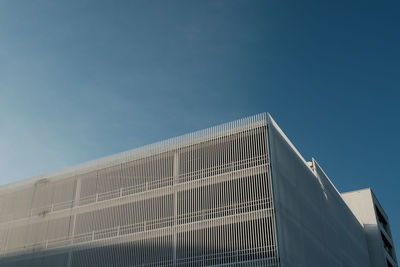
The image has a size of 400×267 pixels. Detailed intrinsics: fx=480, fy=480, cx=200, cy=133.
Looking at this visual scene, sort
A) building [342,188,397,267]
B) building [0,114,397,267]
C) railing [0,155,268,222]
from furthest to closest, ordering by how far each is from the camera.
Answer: building [342,188,397,267] < railing [0,155,268,222] < building [0,114,397,267]

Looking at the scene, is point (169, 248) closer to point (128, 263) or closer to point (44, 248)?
point (128, 263)

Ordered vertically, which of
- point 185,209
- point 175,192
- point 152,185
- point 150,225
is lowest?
point 150,225

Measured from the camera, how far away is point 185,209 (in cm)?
4094

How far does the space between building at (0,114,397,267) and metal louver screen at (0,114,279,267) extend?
0.09 m

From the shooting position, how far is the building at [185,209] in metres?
37.8

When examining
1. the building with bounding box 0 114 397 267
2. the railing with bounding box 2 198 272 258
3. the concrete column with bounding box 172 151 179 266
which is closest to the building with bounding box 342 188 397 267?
the building with bounding box 0 114 397 267

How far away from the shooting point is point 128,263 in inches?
1628

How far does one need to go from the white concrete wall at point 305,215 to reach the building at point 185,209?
121 millimetres

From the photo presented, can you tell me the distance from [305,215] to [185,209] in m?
11.3

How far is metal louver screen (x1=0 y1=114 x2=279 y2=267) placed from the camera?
3784 centimetres

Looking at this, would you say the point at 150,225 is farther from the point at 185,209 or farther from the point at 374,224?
the point at 374,224

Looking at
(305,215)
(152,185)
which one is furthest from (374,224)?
(152,185)

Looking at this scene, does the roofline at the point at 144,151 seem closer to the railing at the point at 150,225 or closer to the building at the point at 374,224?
the railing at the point at 150,225

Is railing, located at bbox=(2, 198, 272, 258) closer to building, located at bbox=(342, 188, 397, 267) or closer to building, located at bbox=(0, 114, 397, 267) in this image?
building, located at bbox=(0, 114, 397, 267)
